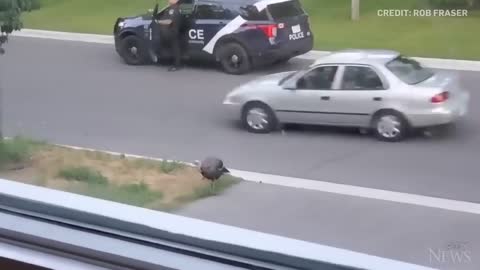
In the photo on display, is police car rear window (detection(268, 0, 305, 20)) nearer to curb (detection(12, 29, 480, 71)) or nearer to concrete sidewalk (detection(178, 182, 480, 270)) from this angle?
curb (detection(12, 29, 480, 71))

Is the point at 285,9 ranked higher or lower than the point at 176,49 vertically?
higher

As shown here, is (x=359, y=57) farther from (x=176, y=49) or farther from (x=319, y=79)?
(x=176, y=49)

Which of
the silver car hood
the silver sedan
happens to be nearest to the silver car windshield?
the silver sedan

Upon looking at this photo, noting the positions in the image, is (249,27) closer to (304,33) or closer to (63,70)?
(304,33)

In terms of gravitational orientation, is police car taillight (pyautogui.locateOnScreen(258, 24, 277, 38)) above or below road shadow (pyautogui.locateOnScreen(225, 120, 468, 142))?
above

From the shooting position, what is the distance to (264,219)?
6.98 ft

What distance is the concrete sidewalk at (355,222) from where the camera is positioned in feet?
5.59

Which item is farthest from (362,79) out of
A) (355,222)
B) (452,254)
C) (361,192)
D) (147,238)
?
(147,238)

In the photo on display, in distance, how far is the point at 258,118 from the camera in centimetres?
334

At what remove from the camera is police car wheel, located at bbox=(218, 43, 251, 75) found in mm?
3520

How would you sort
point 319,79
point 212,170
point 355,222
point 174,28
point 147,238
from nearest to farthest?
point 147,238 → point 355,222 → point 212,170 → point 319,79 → point 174,28

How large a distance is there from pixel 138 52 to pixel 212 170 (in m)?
1.21

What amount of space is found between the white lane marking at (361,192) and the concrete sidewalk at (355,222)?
0.12 ft

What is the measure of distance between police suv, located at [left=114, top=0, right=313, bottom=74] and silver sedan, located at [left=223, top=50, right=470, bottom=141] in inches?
6.2
